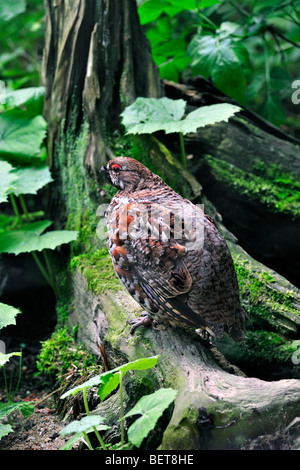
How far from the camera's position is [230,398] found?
2412 millimetres

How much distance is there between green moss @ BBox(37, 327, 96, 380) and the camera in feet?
12.2

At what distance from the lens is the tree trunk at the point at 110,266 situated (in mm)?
2330

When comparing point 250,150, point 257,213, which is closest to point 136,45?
point 250,150

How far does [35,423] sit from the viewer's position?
347 cm

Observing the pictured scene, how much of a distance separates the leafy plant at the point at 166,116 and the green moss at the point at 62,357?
198 centimetres

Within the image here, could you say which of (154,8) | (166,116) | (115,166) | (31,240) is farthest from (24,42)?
(115,166)

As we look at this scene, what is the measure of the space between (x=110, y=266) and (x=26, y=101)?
2218 millimetres

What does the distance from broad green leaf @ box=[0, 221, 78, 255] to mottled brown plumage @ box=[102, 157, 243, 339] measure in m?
0.91

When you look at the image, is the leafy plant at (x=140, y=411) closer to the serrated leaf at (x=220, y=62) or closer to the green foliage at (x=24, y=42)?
the serrated leaf at (x=220, y=62)

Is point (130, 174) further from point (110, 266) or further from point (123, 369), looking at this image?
point (123, 369)

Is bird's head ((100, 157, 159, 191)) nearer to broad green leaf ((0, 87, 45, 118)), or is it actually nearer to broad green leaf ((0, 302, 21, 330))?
broad green leaf ((0, 302, 21, 330))

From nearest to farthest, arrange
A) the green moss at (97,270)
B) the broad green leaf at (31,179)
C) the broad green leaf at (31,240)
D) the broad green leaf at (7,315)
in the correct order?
1. the broad green leaf at (7,315)
2. the green moss at (97,270)
3. the broad green leaf at (31,240)
4. the broad green leaf at (31,179)

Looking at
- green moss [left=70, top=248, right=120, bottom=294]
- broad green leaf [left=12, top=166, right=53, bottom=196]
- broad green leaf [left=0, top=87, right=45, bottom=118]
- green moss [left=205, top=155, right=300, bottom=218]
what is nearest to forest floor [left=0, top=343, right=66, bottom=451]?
green moss [left=70, top=248, right=120, bottom=294]

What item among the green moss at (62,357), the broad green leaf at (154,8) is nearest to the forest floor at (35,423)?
the green moss at (62,357)
